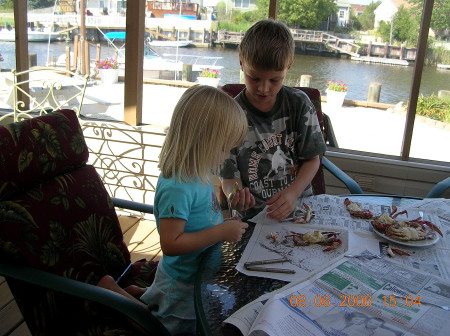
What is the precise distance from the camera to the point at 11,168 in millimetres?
1218

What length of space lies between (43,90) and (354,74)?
2.36 metres

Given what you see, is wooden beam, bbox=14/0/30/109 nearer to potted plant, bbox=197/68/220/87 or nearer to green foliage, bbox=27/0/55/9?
green foliage, bbox=27/0/55/9

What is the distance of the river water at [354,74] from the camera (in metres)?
2.73

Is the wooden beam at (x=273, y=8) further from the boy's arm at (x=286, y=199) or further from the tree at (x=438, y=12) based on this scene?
the boy's arm at (x=286, y=199)

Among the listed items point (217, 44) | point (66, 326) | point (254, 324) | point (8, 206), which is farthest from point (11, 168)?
point (217, 44)

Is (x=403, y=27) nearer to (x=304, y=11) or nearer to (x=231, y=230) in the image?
(x=304, y=11)

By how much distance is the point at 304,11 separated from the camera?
2789mm

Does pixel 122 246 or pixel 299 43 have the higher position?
pixel 299 43

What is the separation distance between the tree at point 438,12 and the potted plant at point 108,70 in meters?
2.05

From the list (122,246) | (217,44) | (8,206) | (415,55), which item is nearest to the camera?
(8,206)

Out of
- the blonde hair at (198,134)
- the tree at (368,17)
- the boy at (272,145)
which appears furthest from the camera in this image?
the tree at (368,17)

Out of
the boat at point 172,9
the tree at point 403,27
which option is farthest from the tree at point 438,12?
the boat at point 172,9

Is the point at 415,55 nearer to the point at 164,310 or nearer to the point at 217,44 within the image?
the point at 217,44

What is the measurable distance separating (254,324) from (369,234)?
610mm
